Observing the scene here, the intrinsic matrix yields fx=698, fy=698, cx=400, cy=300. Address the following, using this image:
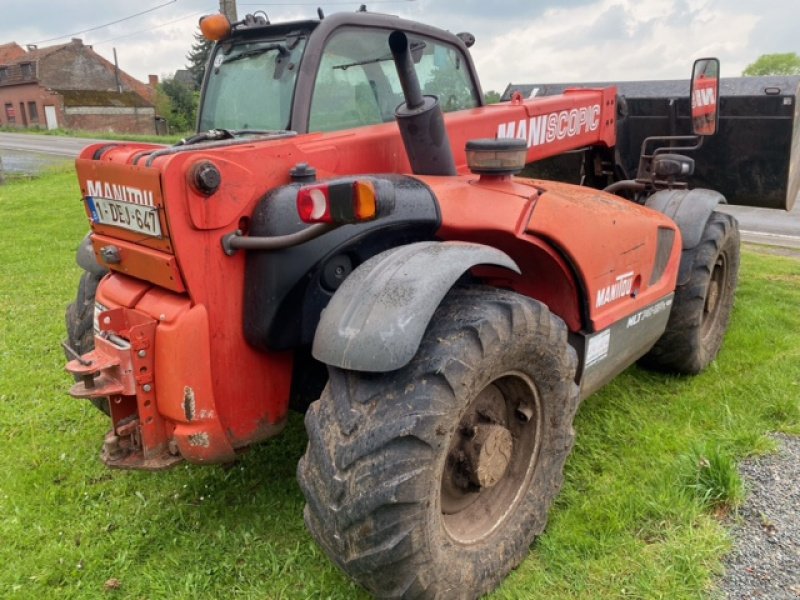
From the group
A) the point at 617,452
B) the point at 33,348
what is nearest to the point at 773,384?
the point at 617,452

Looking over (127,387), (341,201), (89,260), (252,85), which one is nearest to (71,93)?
(89,260)

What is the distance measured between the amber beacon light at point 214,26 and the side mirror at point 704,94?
3.13 m

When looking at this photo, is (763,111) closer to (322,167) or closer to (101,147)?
(322,167)

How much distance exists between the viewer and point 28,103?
185 feet

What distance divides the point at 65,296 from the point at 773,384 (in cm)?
606

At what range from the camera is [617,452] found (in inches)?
140

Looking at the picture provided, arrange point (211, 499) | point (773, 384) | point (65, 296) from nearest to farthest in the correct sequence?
point (211, 499) < point (773, 384) < point (65, 296)

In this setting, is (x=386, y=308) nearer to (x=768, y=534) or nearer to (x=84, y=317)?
(x=768, y=534)

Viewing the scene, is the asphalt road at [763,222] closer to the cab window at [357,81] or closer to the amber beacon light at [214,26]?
the cab window at [357,81]

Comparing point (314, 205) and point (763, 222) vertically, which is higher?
point (314, 205)

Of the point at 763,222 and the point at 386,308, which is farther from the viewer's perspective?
the point at 763,222

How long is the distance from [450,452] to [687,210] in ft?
8.43

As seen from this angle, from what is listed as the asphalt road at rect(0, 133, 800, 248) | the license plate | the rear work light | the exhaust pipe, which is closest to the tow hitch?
the license plate

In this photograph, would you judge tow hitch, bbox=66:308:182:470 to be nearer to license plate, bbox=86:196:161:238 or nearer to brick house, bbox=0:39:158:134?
license plate, bbox=86:196:161:238
